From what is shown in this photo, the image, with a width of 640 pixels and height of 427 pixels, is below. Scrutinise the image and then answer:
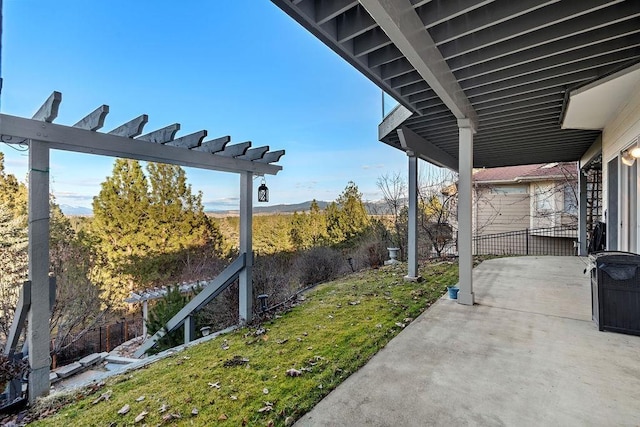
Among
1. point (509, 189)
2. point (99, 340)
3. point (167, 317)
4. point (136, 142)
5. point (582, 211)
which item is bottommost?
point (99, 340)

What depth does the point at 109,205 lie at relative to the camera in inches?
488

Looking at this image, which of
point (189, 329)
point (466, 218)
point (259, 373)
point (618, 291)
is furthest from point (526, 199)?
point (259, 373)

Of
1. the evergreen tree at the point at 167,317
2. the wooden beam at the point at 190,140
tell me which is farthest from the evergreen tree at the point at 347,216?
the wooden beam at the point at 190,140

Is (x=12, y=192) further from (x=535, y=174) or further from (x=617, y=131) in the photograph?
(x=535, y=174)

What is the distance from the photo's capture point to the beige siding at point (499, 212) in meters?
13.7

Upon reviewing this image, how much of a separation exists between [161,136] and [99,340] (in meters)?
7.73

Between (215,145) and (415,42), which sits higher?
(415,42)

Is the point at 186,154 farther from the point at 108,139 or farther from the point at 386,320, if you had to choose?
the point at 386,320

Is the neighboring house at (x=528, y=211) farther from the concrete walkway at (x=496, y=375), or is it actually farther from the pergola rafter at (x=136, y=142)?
the pergola rafter at (x=136, y=142)

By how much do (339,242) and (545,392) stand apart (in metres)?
13.4

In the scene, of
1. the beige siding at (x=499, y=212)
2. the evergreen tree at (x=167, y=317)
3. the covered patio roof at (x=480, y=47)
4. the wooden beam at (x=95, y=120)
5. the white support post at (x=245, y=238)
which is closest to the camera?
the covered patio roof at (x=480, y=47)

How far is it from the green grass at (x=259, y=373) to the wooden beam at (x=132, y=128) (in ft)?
9.05

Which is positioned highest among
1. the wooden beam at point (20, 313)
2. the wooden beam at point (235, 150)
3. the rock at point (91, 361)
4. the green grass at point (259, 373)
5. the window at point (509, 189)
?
the window at point (509, 189)

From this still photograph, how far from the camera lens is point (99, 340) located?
8.52 meters
